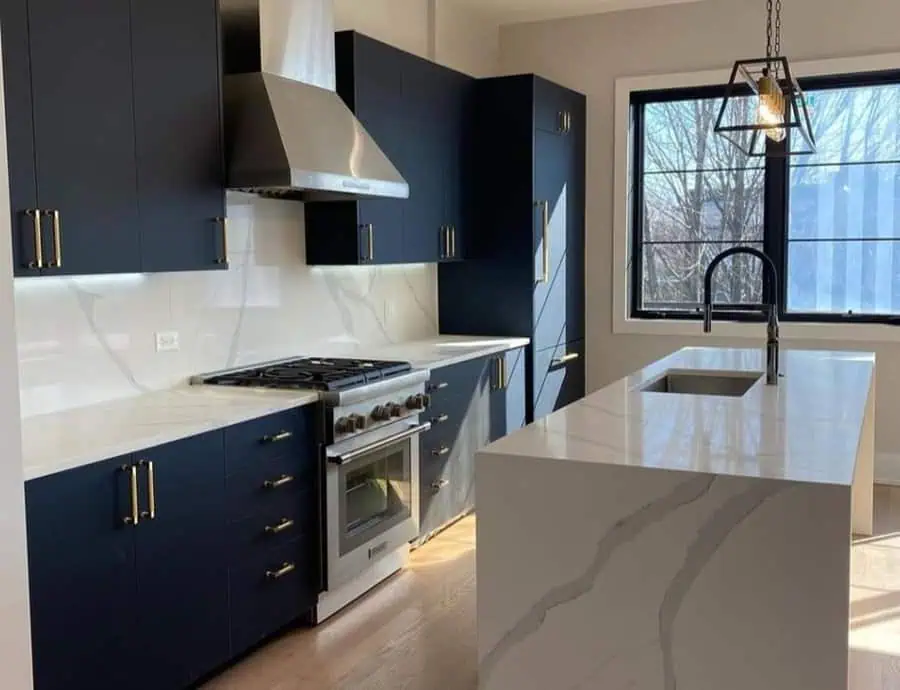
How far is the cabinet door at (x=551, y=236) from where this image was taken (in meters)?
5.31

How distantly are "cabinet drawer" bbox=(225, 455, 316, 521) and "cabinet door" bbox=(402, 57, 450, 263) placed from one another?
5.28 feet

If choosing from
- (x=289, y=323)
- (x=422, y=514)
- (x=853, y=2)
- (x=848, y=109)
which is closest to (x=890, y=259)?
(x=848, y=109)

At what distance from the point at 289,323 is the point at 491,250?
1.52 meters

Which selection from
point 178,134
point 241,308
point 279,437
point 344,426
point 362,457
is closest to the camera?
point 178,134

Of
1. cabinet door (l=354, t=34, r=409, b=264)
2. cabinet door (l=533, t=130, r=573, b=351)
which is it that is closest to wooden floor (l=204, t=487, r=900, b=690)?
cabinet door (l=354, t=34, r=409, b=264)

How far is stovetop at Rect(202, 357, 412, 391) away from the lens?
350 cm

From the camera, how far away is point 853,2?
524 cm

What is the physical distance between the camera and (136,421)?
290cm

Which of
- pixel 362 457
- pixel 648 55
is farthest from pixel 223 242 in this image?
pixel 648 55

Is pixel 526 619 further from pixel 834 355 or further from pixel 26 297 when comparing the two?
pixel 834 355

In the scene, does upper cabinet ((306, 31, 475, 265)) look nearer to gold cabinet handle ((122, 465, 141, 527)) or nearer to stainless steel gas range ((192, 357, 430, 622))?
stainless steel gas range ((192, 357, 430, 622))

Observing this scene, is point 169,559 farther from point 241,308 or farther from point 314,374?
point 241,308

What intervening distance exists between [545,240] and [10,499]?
3.73m

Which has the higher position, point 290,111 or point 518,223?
point 290,111
